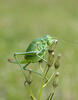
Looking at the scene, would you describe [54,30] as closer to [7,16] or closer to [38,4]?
[7,16]

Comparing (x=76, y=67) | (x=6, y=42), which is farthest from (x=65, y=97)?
(x=6, y=42)

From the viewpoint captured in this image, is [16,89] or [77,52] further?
[77,52]

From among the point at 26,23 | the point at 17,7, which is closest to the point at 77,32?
the point at 26,23

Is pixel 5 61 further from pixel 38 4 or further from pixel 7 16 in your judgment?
pixel 38 4

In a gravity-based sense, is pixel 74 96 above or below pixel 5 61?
below

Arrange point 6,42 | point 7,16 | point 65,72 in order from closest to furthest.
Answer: point 65,72
point 6,42
point 7,16

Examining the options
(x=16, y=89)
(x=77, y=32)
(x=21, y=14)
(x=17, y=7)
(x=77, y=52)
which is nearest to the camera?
(x=16, y=89)
